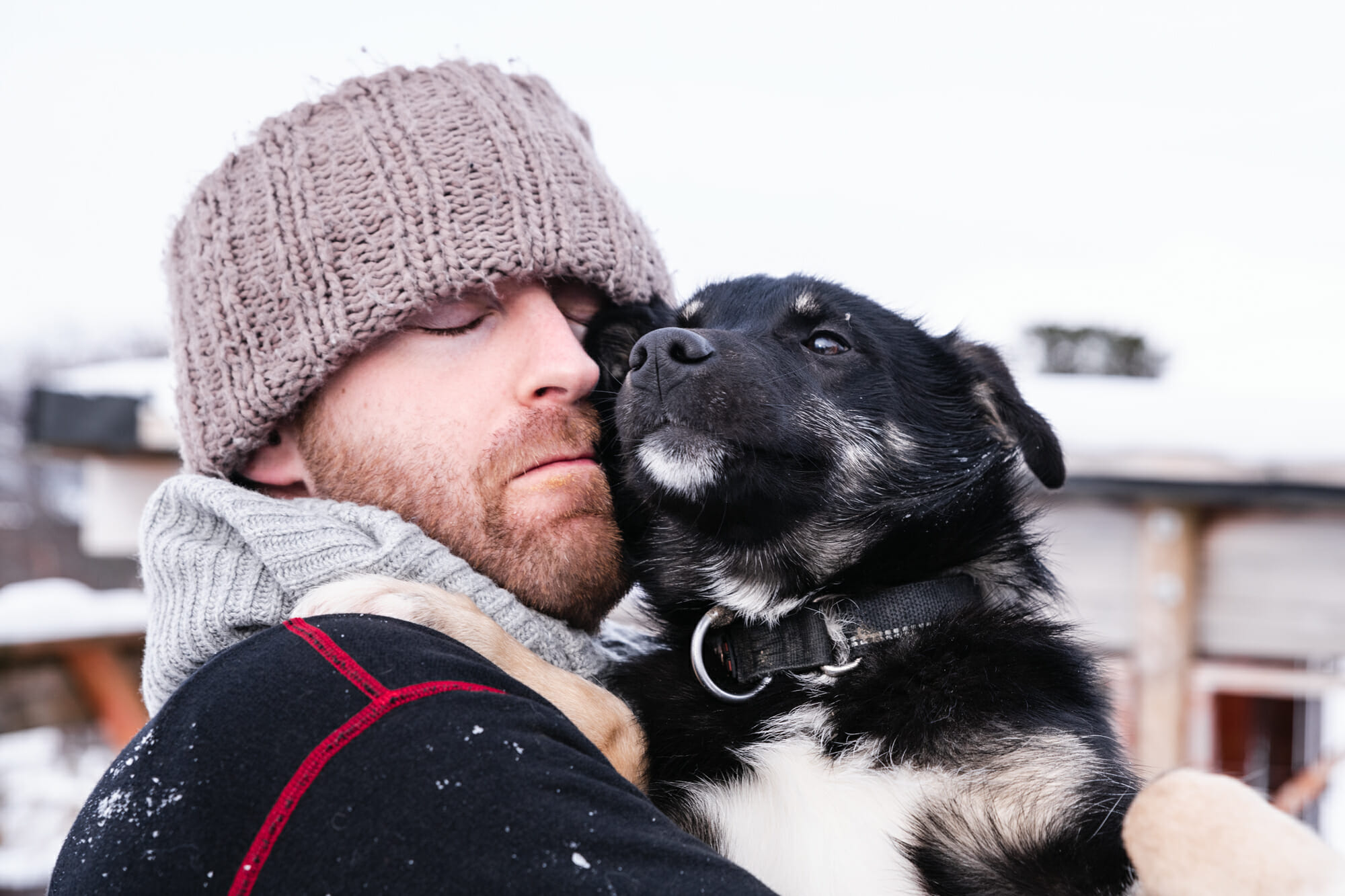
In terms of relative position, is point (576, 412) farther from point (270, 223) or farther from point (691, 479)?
point (270, 223)

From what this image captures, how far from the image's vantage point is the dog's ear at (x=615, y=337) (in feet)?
8.40

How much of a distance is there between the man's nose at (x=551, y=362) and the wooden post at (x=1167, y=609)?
3400 millimetres

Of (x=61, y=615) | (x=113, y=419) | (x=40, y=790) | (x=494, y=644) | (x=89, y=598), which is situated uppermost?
(x=494, y=644)

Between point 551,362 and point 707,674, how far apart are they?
0.75 m

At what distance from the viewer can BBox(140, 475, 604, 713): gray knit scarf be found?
183 centimetres

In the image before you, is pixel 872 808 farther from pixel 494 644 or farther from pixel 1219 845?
pixel 494 644

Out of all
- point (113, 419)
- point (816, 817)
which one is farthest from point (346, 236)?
point (113, 419)

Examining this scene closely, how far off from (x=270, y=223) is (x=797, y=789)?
5.27 feet

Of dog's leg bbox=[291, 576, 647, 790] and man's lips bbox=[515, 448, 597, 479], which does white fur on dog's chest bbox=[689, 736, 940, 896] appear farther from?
man's lips bbox=[515, 448, 597, 479]

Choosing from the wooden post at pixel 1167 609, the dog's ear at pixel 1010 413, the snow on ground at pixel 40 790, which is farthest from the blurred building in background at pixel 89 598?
the wooden post at pixel 1167 609

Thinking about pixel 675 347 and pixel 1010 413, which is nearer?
pixel 675 347

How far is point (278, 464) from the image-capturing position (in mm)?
2420

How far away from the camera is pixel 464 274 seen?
2.17 metres

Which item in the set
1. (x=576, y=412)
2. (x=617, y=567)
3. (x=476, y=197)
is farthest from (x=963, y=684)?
(x=476, y=197)
